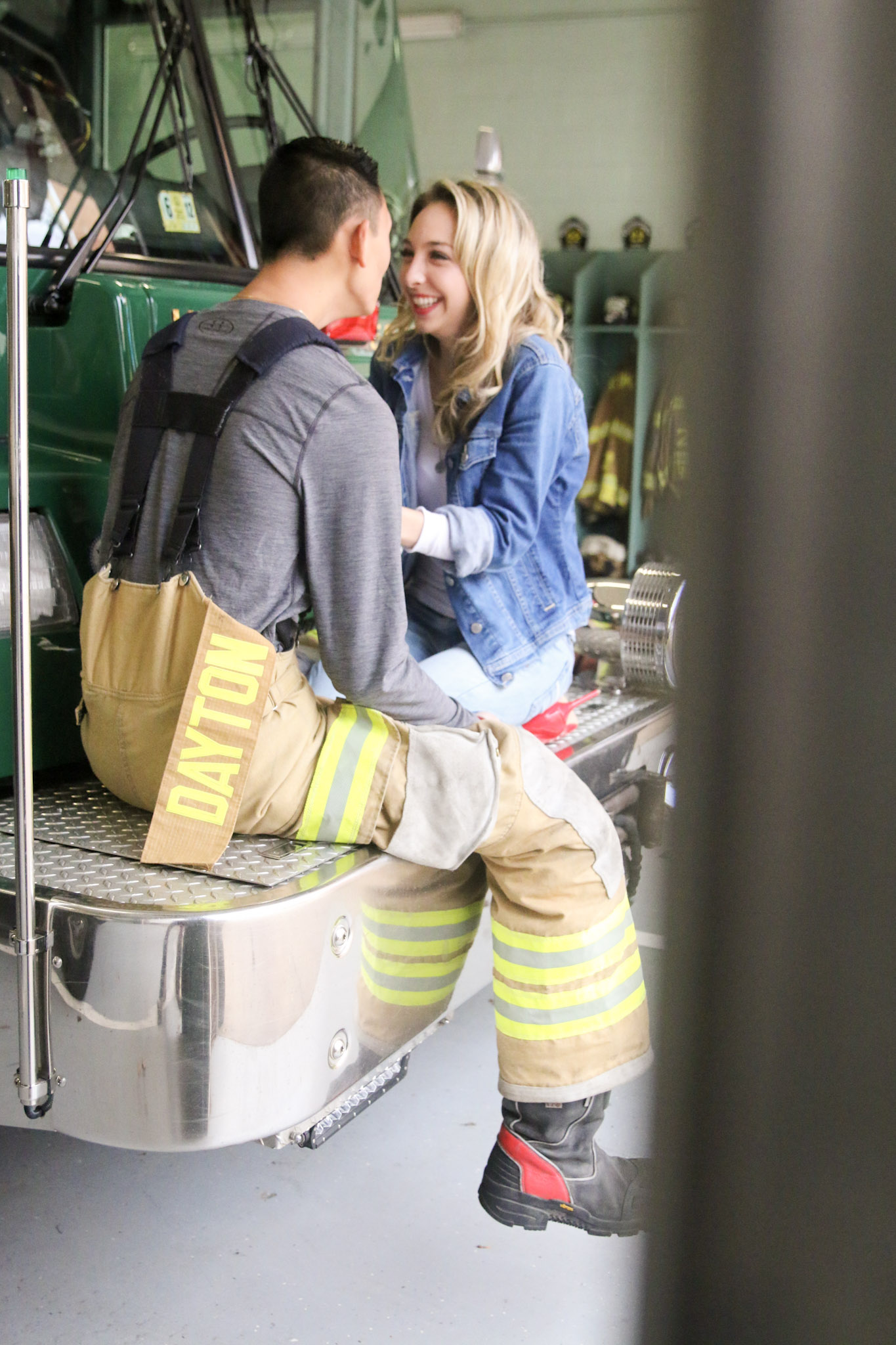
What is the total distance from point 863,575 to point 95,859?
156 cm

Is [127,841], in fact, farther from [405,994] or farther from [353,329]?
[353,329]

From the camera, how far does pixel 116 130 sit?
8.66 feet

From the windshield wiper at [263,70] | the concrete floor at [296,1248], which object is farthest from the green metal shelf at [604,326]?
the concrete floor at [296,1248]

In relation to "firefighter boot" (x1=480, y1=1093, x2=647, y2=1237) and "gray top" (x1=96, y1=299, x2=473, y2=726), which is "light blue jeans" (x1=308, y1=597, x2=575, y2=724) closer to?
"gray top" (x1=96, y1=299, x2=473, y2=726)

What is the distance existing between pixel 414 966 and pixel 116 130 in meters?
1.84

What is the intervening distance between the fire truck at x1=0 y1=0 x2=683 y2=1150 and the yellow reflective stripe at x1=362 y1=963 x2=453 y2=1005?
2 cm

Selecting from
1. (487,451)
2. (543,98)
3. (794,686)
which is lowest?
(794,686)

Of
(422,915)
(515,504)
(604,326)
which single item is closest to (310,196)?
(515,504)

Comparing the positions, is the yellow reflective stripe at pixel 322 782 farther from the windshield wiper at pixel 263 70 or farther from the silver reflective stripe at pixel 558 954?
the windshield wiper at pixel 263 70

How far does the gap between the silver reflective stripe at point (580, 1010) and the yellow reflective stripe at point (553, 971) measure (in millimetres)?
39

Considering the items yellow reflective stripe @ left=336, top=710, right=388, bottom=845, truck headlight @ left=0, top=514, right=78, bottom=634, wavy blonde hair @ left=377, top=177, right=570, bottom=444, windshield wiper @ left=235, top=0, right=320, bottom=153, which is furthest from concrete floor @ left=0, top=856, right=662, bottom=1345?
windshield wiper @ left=235, top=0, right=320, bottom=153

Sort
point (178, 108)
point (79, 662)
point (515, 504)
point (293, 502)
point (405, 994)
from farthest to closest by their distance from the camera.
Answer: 1. point (178, 108)
2. point (515, 504)
3. point (79, 662)
4. point (405, 994)
5. point (293, 502)

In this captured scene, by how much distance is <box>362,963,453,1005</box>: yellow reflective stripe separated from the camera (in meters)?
1.82

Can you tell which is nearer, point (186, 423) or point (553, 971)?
point (186, 423)
